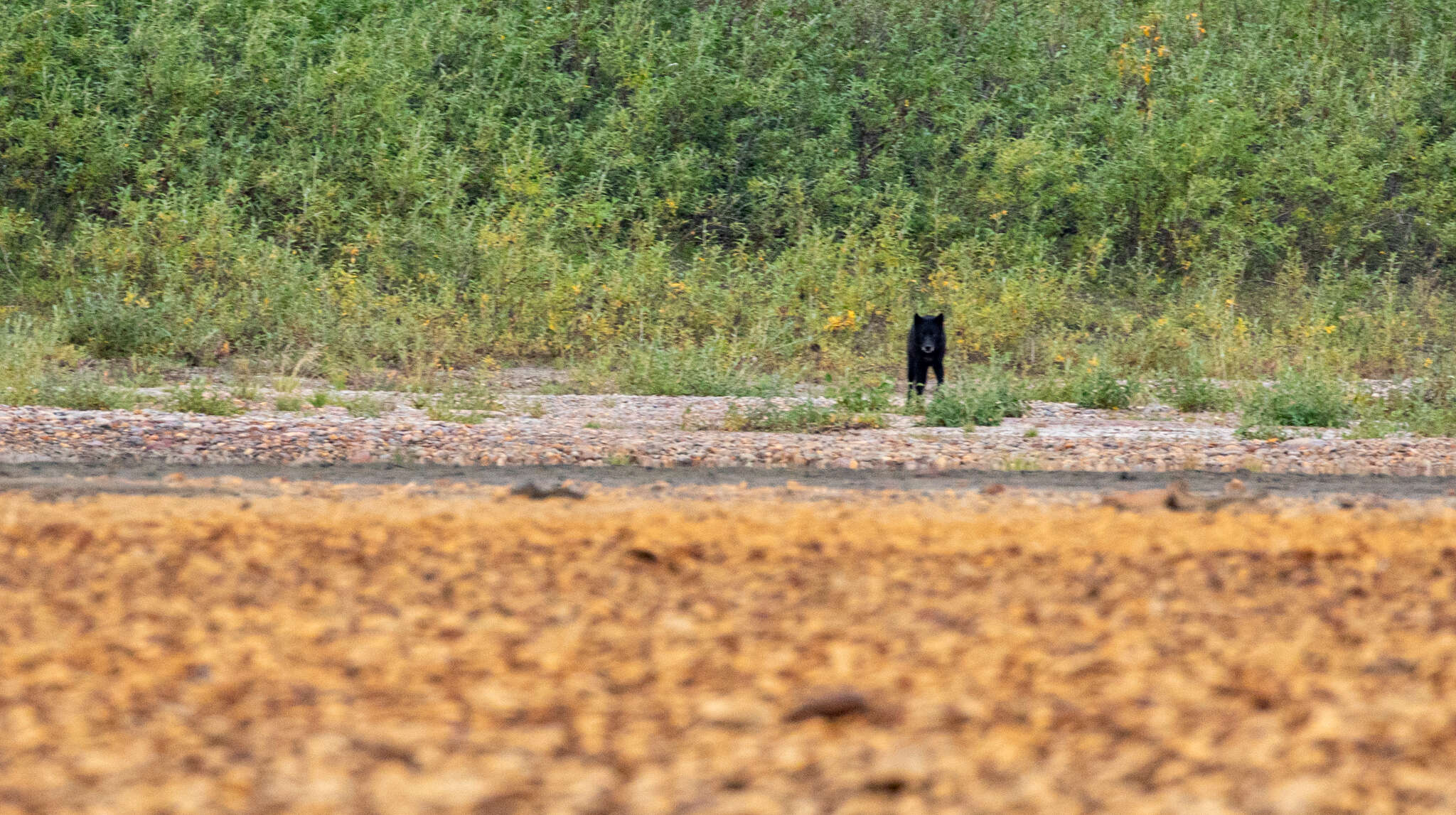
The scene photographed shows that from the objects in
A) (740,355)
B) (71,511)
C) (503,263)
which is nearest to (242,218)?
(503,263)

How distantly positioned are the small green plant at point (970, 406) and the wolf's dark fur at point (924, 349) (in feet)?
4.42

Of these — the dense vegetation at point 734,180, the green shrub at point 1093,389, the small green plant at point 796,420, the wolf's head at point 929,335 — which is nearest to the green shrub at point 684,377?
the dense vegetation at point 734,180

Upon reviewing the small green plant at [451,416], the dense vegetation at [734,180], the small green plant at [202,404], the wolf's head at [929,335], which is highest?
the dense vegetation at [734,180]

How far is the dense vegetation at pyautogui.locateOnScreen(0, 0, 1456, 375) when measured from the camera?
17.0m

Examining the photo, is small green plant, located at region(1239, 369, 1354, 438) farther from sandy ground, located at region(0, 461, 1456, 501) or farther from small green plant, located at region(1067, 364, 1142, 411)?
sandy ground, located at region(0, 461, 1456, 501)

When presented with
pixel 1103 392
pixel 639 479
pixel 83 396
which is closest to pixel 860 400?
pixel 1103 392

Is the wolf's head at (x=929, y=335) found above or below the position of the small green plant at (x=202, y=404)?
above

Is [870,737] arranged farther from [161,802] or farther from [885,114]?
[885,114]

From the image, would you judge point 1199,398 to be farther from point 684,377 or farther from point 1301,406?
point 684,377

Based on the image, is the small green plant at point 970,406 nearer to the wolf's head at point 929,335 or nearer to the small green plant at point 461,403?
the wolf's head at point 929,335

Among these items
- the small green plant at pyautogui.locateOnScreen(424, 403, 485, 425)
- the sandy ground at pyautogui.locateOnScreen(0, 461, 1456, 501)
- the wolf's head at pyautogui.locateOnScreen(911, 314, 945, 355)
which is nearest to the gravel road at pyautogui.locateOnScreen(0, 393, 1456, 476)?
the small green plant at pyautogui.locateOnScreen(424, 403, 485, 425)

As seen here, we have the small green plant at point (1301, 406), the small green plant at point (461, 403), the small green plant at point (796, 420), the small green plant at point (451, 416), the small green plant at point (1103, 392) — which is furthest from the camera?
the small green plant at point (1103, 392)

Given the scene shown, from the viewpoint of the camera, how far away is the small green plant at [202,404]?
35.8 feet

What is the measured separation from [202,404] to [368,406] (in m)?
1.24
